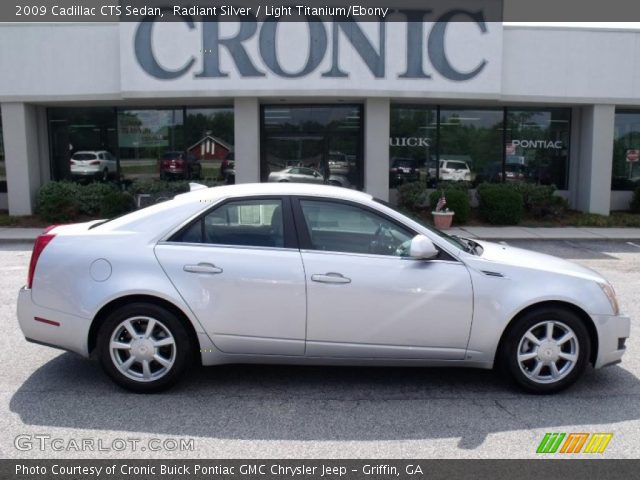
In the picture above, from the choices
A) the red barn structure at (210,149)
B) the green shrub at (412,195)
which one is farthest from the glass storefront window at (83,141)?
the green shrub at (412,195)

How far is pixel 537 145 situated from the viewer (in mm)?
18172

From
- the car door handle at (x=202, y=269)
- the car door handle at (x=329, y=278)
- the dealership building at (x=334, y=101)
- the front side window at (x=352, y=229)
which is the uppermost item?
the dealership building at (x=334, y=101)

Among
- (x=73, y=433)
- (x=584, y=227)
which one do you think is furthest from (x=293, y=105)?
(x=73, y=433)

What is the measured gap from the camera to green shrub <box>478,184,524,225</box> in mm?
15773

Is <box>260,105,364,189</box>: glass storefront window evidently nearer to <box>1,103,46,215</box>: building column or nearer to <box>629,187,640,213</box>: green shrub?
<box>1,103,46,215</box>: building column

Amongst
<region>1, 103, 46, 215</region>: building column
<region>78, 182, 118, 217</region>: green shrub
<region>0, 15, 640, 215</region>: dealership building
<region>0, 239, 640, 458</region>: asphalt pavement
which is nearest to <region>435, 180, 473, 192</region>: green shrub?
<region>0, 15, 640, 215</region>: dealership building

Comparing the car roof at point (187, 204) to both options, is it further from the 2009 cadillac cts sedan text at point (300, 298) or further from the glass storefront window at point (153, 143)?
the glass storefront window at point (153, 143)

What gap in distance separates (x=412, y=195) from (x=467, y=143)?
2.77m

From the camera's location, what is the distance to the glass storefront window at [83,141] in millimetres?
17922

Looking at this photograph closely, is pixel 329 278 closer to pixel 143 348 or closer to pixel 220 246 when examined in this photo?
pixel 220 246

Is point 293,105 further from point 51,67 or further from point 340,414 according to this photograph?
point 340,414

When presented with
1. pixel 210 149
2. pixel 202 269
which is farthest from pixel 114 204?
pixel 202 269

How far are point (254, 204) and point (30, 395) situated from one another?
222 centimetres

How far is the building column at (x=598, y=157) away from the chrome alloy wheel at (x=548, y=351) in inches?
523
